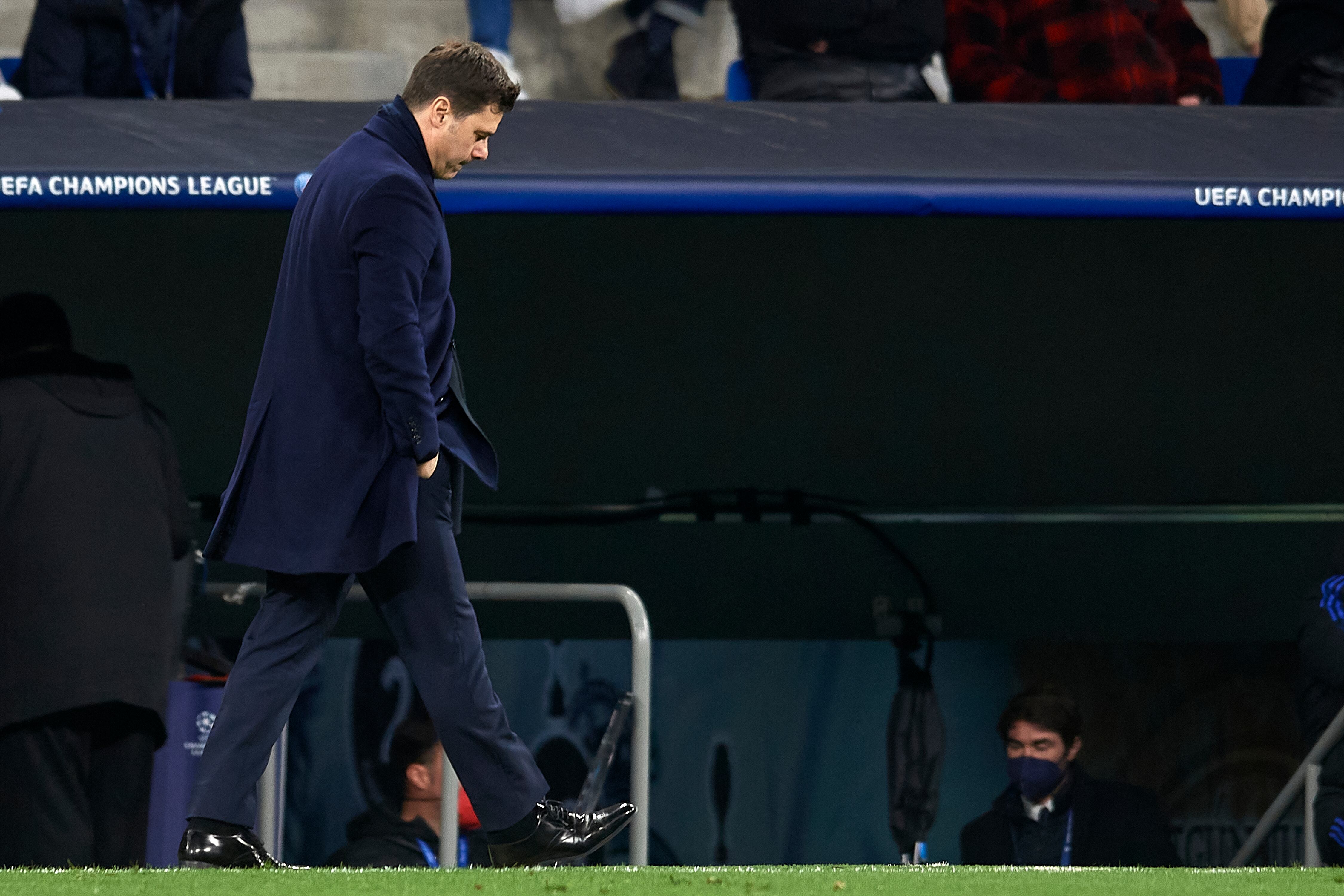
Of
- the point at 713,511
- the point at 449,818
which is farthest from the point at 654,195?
the point at 713,511

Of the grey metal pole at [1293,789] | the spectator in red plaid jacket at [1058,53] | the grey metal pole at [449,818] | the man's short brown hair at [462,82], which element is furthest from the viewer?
the spectator in red plaid jacket at [1058,53]

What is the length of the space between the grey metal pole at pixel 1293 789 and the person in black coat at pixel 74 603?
8.67ft

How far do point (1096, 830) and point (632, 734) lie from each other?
209cm

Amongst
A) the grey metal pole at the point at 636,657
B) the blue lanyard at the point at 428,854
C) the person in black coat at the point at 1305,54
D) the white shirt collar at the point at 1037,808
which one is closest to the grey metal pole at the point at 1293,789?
the white shirt collar at the point at 1037,808

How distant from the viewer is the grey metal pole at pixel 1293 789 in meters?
4.61

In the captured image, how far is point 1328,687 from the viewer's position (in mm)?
4680

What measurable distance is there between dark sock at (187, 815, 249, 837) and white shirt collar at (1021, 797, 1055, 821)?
3446 millimetres

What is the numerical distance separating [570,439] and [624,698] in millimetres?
2380

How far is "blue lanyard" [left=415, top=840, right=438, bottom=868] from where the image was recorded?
578cm

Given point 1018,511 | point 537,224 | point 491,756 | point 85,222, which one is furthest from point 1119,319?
point 491,756

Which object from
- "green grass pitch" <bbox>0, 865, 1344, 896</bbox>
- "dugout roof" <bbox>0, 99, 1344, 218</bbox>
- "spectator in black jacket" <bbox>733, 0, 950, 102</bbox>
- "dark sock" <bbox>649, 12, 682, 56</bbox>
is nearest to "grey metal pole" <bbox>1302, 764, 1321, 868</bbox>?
"dugout roof" <bbox>0, 99, 1344, 218</bbox>

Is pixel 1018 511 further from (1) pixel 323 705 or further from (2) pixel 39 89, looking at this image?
(2) pixel 39 89

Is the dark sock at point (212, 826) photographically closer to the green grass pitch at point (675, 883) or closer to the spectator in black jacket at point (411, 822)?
the green grass pitch at point (675, 883)

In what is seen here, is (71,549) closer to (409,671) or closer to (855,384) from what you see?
(409,671)
